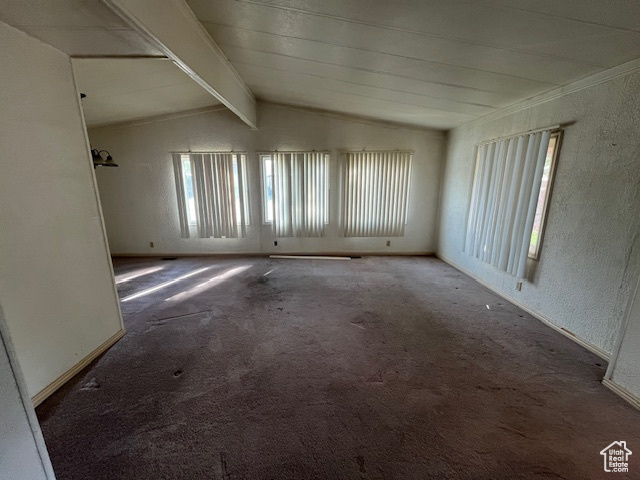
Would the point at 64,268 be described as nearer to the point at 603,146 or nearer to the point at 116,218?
the point at 116,218

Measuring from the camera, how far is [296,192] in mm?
4594

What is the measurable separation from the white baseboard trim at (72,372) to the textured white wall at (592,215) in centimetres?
392

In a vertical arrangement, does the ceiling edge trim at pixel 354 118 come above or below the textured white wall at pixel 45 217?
above

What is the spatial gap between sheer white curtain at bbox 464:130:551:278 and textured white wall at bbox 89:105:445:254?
3.75 feet

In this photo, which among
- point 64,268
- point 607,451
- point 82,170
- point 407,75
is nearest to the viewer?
point 607,451

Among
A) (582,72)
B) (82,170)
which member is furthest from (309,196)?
(582,72)

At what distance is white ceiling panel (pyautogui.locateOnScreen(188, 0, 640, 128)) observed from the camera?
1.43 meters

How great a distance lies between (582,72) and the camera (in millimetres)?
2053

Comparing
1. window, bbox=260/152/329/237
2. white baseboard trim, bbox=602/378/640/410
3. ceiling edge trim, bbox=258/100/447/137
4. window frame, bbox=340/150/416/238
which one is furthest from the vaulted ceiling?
white baseboard trim, bbox=602/378/640/410

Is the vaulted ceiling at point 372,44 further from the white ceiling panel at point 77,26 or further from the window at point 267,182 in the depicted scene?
the window at point 267,182

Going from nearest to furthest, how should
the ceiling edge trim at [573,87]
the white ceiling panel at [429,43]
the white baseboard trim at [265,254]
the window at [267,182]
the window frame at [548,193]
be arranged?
the white ceiling panel at [429,43]
the ceiling edge trim at [573,87]
the window frame at [548,193]
the window at [267,182]
the white baseboard trim at [265,254]

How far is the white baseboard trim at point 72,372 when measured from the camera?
5.44ft

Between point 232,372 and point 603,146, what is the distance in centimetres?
337

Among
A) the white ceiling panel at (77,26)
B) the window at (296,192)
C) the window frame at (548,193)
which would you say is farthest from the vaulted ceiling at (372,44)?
the window at (296,192)
